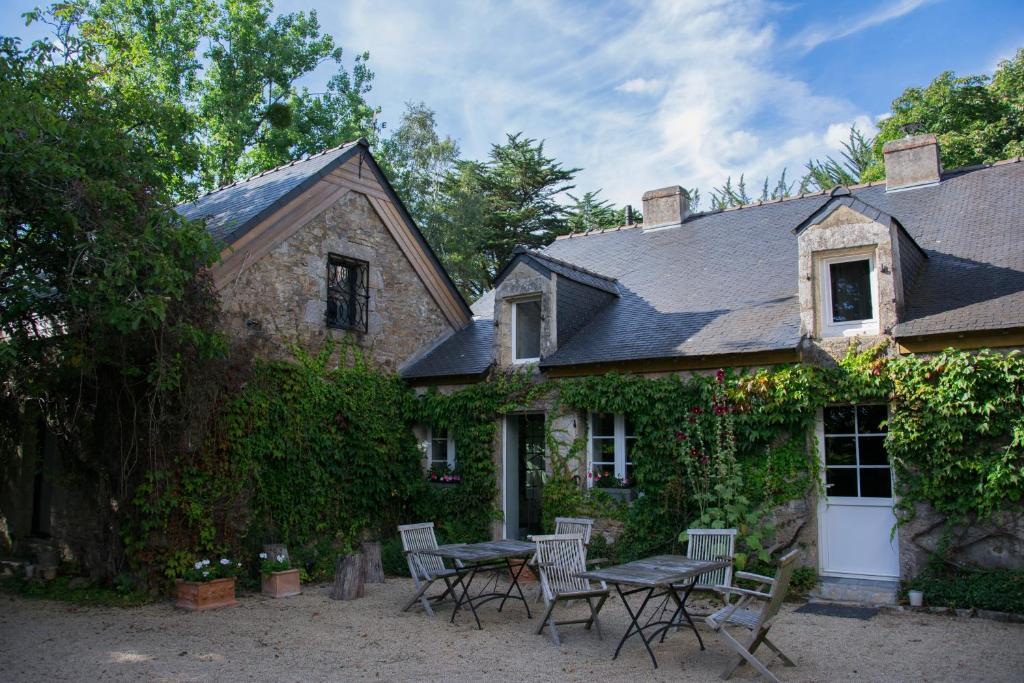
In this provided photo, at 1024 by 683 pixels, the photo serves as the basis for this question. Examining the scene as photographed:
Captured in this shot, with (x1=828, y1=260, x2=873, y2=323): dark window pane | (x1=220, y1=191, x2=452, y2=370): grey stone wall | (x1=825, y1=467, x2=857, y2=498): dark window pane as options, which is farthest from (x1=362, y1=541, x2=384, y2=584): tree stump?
(x1=828, y1=260, x2=873, y2=323): dark window pane

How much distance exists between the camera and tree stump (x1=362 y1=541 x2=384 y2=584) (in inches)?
377

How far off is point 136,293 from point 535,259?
18.6ft

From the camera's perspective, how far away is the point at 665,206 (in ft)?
45.8

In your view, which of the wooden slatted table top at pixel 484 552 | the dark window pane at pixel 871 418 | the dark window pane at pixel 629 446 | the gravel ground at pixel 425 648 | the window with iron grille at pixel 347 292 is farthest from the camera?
the window with iron grille at pixel 347 292

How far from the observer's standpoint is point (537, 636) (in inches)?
266

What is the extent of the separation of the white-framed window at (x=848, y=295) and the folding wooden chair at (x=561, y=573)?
13.7ft

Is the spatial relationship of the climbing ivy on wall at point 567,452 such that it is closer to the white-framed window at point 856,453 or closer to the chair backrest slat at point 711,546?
the white-framed window at point 856,453

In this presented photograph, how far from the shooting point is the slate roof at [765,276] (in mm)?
8609

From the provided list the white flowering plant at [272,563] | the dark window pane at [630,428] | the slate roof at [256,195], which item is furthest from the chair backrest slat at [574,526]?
the slate roof at [256,195]

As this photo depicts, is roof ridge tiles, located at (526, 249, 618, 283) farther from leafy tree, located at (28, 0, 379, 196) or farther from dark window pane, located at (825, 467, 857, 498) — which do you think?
leafy tree, located at (28, 0, 379, 196)

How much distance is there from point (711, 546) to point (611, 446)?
2.94 m

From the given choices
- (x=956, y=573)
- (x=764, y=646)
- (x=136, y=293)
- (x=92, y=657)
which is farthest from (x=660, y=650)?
(x=136, y=293)

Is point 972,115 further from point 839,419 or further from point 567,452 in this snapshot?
point 567,452

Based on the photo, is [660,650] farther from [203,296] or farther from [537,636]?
[203,296]
